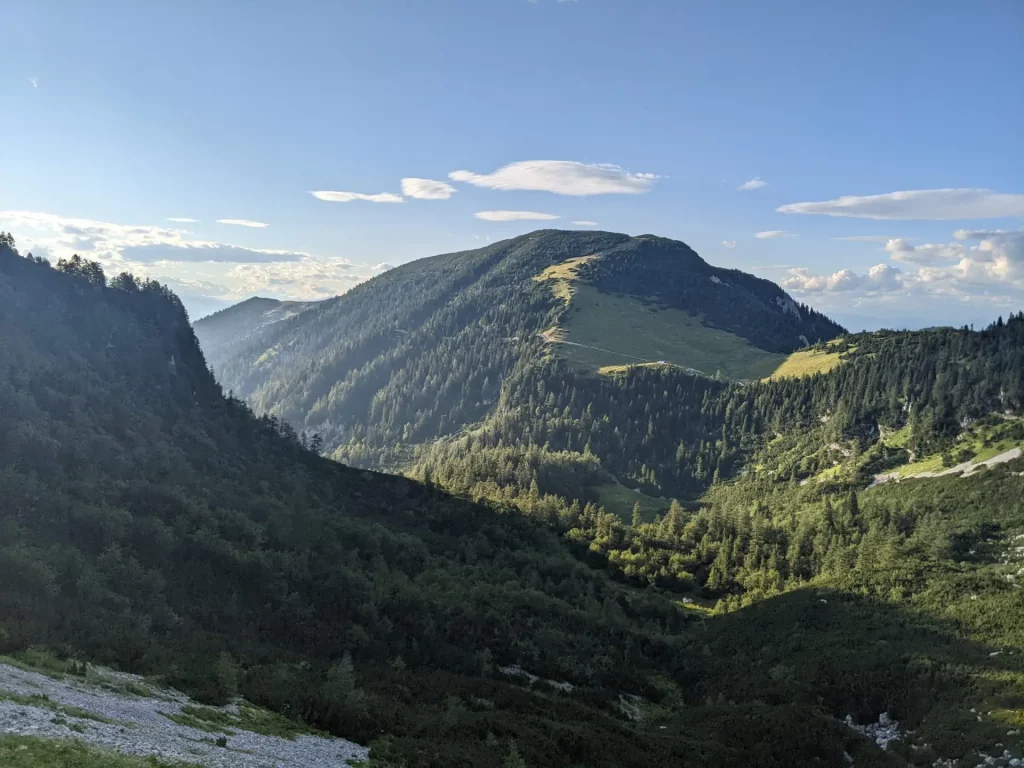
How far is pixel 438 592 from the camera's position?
309 ft

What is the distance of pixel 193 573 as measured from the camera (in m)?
67.6

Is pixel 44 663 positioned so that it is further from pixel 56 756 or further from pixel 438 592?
pixel 438 592

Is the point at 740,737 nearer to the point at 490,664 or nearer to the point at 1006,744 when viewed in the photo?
the point at 1006,744

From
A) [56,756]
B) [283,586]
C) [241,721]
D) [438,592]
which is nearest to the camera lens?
[56,756]

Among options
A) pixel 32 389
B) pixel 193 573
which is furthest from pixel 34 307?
pixel 193 573

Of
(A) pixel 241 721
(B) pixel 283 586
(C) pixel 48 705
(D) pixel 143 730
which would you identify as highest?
(C) pixel 48 705

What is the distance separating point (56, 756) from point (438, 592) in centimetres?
7265

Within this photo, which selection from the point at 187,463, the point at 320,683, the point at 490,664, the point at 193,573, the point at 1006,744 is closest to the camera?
the point at 320,683

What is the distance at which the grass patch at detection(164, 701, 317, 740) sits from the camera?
35.0 metres

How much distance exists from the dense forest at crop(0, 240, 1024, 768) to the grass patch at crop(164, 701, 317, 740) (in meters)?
2.59

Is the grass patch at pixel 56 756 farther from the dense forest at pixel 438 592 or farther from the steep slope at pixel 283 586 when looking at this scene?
the steep slope at pixel 283 586

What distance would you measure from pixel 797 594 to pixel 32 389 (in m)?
136

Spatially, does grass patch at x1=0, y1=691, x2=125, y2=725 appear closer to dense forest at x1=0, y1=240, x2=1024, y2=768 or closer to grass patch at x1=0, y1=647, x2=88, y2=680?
grass patch at x1=0, y1=647, x2=88, y2=680

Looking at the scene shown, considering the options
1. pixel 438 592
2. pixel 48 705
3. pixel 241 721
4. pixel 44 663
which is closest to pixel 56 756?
pixel 48 705
